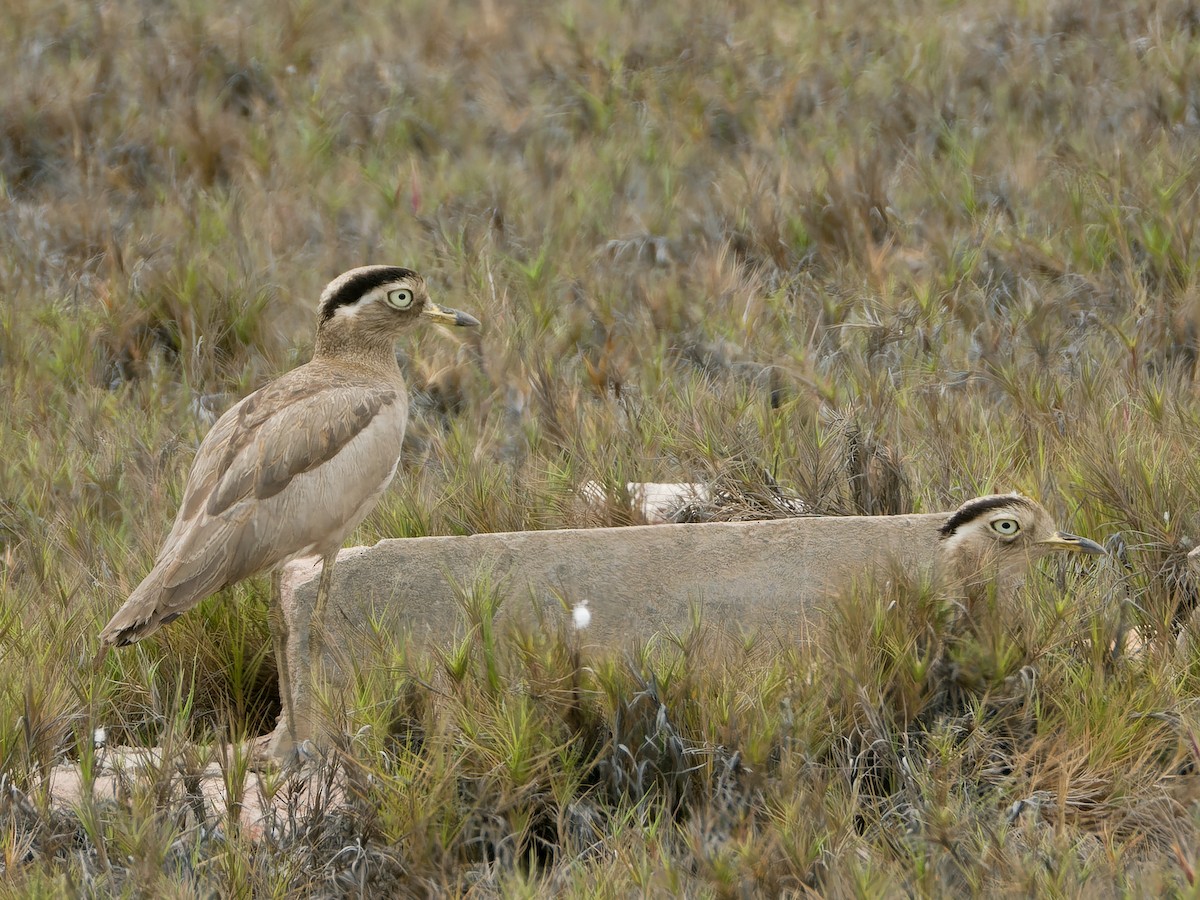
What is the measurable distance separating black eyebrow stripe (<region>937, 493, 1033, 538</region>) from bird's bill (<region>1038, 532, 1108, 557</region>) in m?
0.13

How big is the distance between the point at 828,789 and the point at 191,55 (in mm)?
8429

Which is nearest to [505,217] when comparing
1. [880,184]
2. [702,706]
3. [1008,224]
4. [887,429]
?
[880,184]

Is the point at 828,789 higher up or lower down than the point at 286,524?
lower down

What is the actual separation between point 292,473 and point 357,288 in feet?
2.65

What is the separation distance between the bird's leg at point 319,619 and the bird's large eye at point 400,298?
952 mm

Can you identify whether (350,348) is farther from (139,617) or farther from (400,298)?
(139,617)

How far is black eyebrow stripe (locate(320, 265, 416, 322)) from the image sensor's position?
5.39m

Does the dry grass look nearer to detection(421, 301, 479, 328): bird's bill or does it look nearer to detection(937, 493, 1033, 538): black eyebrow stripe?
detection(937, 493, 1033, 538): black eyebrow stripe

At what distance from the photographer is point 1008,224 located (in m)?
8.32

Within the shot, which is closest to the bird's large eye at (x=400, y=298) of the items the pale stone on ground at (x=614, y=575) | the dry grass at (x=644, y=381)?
the dry grass at (x=644, y=381)

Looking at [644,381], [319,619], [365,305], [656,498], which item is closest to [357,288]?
[365,305]

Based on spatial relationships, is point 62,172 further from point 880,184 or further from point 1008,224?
point 1008,224

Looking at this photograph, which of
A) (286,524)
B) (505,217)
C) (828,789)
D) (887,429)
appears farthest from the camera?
(505,217)

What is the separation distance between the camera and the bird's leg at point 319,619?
476 cm
